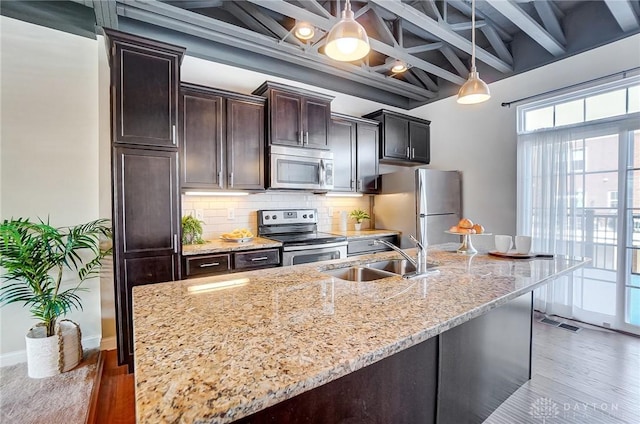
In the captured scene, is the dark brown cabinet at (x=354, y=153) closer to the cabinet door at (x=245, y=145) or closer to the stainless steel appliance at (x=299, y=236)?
the stainless steel appliance at (x=299, y=236)

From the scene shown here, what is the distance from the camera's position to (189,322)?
0.97 meters

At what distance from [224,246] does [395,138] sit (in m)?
2.77

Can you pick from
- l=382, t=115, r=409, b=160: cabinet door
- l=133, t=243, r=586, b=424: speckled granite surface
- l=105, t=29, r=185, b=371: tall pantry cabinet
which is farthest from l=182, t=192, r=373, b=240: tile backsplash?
l=133, t=243, r=586, b=424: speckled granite surface

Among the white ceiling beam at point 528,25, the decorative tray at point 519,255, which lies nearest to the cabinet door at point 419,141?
the white ceiling beam at point 528,25

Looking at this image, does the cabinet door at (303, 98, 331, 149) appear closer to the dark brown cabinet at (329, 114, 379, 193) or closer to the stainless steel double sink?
the dark brown cabinet at (329, 114, 379, 193)

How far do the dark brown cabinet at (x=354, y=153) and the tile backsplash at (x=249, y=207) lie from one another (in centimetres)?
36

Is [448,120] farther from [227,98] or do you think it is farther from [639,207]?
[227,98]

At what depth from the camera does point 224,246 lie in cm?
273

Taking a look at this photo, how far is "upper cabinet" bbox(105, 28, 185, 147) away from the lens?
2.28 m

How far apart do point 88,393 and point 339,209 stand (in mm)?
3074

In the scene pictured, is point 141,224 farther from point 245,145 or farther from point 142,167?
point 245,145

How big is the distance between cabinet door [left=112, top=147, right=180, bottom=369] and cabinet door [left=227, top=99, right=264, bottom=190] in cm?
62

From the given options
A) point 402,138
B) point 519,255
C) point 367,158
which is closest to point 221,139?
point 367,158

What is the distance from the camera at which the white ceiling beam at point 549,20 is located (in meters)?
2.94
